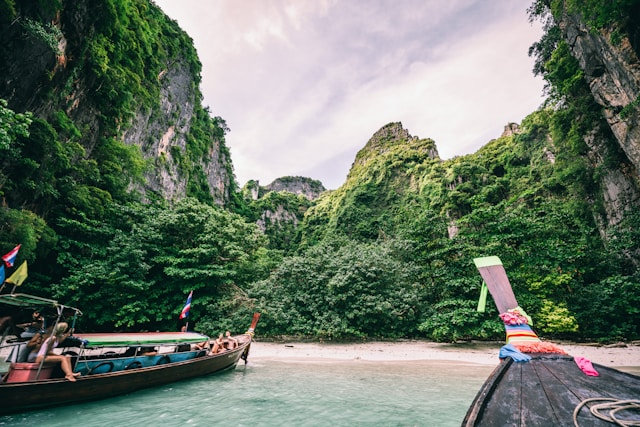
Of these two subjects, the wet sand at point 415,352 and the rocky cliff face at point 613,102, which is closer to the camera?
the wet sand at point 415,352

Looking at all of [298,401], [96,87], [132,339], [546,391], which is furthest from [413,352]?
[96,87]

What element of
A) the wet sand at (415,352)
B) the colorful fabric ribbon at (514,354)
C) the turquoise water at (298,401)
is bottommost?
the turquoise water at (298,401)

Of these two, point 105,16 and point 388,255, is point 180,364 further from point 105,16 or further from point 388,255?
point 105,16

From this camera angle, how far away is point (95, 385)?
614 cm

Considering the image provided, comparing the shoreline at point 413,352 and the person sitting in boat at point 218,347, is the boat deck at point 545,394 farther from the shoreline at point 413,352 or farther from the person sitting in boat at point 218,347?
the person sitting in boat at point 218,347

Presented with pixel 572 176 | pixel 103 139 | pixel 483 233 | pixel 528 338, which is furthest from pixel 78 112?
pixel 572 176

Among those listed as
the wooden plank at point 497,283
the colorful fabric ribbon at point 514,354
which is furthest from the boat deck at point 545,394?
the wooden plank at point 497,283

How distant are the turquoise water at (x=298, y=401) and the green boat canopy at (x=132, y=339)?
1196 mm

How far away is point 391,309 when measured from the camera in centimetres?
1346

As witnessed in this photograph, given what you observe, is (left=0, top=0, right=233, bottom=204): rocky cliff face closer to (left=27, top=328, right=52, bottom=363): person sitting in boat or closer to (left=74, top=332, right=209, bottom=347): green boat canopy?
(left=27, top=328, right=52, bottom=363): person sitting in boat

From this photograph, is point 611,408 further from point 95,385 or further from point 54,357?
point 54,357

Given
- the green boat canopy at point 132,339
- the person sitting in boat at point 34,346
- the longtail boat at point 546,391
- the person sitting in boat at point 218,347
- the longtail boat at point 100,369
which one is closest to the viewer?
the longtail boat at point 546,391

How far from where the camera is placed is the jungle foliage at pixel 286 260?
1110cm

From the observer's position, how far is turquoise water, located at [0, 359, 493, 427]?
5391 mm
